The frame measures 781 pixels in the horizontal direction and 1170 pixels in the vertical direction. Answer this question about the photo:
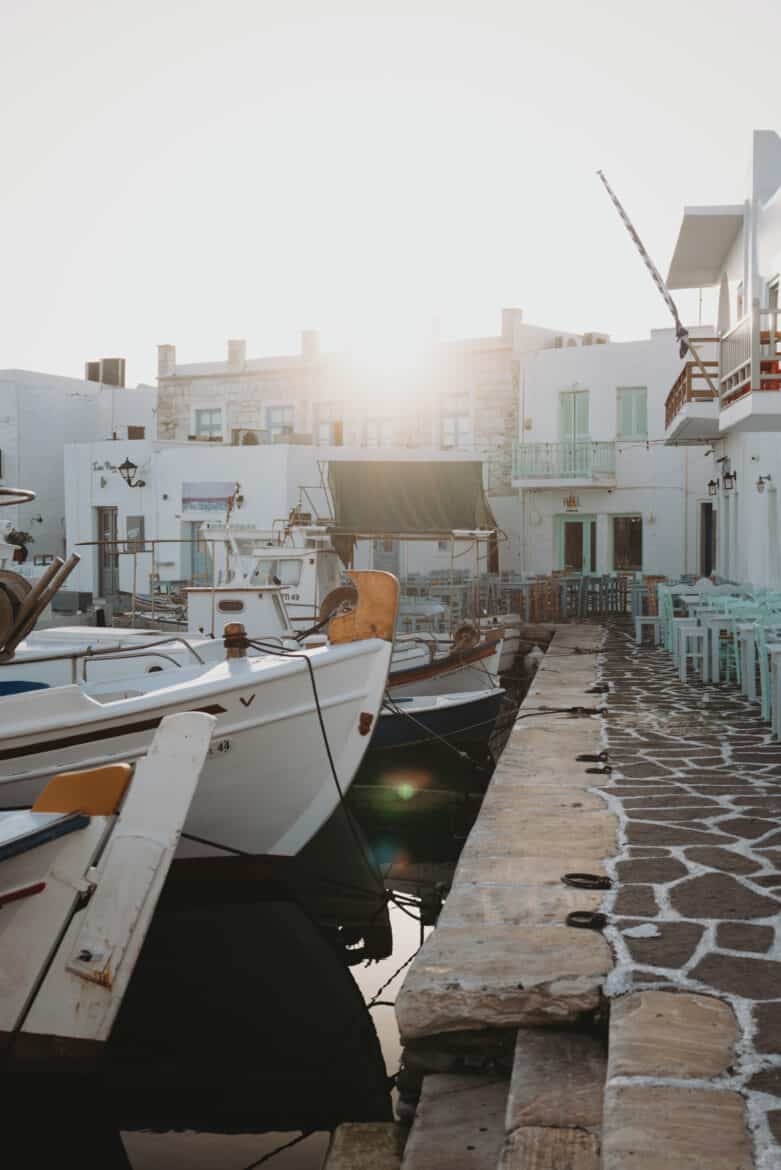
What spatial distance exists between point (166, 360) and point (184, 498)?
750cm

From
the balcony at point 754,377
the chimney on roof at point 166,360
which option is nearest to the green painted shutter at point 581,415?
the balcony at point 754,377

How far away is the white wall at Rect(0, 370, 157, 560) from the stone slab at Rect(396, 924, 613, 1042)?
32.0 meters

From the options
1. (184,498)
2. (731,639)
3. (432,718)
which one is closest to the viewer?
(432,718)

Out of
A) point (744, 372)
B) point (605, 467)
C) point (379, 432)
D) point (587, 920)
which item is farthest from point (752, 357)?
point (379, 432)

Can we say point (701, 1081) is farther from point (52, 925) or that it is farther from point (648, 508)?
point (648, 508)

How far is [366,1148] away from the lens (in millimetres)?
4918

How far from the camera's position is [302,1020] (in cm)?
721

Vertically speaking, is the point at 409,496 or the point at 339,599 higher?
the point at 409,496

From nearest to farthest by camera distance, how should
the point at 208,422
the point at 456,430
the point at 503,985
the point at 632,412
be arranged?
the point at 503,985 → the point at 632,412 → the point at 456,430 → the point at 208,422

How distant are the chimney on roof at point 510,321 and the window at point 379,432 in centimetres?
412

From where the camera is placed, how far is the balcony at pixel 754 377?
15031 mm

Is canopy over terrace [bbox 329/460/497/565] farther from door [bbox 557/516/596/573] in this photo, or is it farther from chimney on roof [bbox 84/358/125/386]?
chimney on roof [bbox 84/358/125/386]

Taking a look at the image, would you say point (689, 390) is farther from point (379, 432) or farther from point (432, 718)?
point (379, 432)

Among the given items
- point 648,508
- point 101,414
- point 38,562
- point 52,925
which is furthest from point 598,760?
point 101,414
